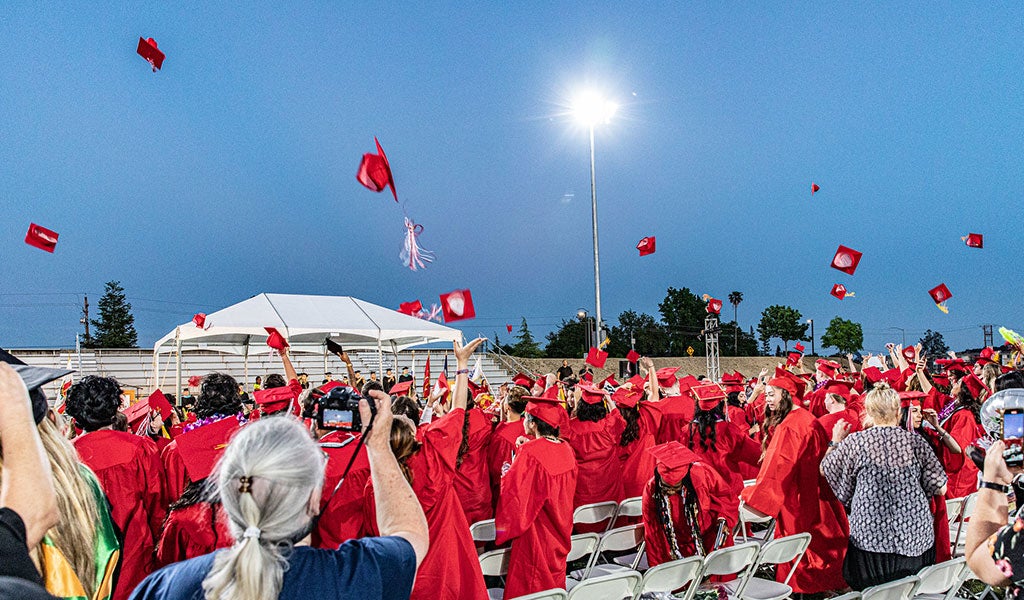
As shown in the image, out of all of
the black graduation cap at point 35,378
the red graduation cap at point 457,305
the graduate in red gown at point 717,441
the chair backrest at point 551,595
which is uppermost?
the red graduation cap at point 457,305

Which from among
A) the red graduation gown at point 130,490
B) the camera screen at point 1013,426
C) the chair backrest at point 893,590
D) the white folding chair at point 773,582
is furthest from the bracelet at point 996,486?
the red graduation gown at point 130,490

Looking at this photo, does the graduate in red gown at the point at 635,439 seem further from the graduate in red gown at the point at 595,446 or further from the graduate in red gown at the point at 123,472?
the graduate in red gown at the point at 123,472

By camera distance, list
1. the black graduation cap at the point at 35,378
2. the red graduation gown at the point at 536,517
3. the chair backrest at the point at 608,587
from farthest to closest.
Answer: the red graduation gown at the point at 536,517 < the chair backrest at the point at 608,587 < the black graduation cap at the point at 35,378

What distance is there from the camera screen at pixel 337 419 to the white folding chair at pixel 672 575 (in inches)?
87.5

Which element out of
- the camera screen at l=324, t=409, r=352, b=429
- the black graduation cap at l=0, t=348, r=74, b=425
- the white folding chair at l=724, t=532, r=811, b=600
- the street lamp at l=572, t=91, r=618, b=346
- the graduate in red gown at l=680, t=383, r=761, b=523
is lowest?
the white folding chair at l=724, t=532, r=811, b=600

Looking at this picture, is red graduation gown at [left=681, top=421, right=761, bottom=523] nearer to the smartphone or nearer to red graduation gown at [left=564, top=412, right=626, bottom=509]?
red graduation gown at [left=564, top=412, right=626, bottom=509]

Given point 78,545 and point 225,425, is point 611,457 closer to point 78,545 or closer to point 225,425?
point 225,425

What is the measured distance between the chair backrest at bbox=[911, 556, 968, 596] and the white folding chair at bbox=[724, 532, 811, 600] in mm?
673

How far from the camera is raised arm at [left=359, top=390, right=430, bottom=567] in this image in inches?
68.1

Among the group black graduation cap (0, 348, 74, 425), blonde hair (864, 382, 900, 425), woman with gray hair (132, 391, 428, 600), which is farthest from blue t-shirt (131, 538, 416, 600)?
blonde hair (864, 382, 900, 425)

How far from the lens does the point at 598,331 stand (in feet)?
59.7

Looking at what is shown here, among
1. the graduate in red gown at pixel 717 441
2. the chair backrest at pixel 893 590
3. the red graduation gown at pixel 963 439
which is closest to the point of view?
the chair backrest at pixel 893 590

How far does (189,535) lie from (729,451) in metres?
4.77

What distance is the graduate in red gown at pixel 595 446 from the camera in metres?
6.04
